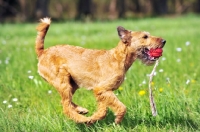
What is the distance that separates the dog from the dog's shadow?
0.30ft

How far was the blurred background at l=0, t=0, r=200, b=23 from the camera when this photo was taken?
111ft

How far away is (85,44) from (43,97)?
203 inches

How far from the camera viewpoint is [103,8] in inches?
1871

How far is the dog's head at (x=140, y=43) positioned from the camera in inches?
189

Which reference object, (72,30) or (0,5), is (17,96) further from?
(0,5)

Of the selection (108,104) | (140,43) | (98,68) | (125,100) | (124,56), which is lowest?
(125,100)

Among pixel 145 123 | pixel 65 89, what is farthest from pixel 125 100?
pixel 65 89

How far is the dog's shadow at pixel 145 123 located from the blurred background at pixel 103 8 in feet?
91.4

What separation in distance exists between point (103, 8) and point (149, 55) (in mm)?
43125

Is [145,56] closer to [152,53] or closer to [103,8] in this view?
[152,53]

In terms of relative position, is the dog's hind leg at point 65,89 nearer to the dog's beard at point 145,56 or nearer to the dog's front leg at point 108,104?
the dog's front leg at point 108,104

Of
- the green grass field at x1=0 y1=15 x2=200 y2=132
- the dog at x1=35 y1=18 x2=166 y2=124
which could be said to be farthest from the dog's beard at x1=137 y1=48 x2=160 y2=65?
the green grass field at x1=0 y1=15 x2=200 y2=132

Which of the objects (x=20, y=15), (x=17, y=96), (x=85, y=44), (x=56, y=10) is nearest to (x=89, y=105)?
(x=17, y=96)

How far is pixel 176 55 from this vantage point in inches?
351
